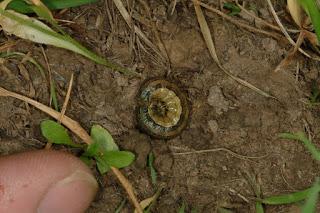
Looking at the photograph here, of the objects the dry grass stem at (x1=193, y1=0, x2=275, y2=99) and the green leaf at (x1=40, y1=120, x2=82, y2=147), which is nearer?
the green leaf at (x1=40, y1=120, x2=82, y2=147)

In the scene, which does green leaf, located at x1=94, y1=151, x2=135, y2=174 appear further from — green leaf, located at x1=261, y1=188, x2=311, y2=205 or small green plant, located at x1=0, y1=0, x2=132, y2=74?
green leaf, located at x1=261, y1=188, x2=311, y2=205

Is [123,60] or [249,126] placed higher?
[123,60]

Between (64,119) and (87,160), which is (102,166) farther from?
(64,119)

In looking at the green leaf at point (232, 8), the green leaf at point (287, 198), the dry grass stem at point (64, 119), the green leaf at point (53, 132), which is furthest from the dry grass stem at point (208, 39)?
the green leaf at point (53, 132)

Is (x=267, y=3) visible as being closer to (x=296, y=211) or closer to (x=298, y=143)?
(x=298, y=143)

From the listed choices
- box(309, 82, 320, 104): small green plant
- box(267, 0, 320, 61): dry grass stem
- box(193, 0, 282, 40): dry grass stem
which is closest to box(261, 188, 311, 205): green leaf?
box(309, 82, 320, 104): small green plant

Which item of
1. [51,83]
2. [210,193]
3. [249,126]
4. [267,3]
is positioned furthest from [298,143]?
[51,83]

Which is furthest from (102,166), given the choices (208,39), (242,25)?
(242,25)
